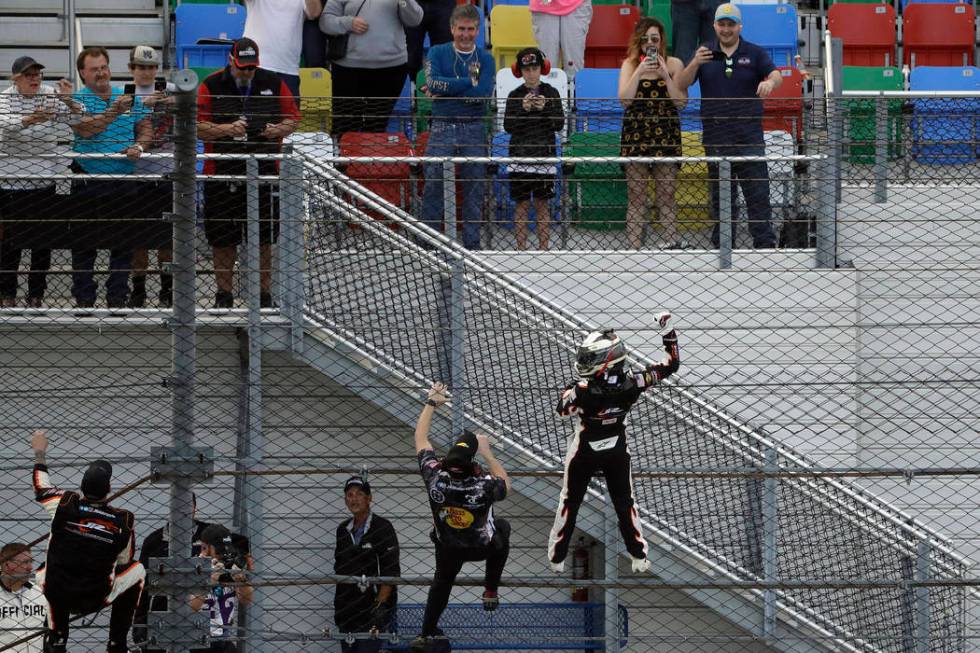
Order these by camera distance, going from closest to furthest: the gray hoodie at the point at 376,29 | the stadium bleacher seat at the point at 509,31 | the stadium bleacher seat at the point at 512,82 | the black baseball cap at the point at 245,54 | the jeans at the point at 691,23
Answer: the black baseball cap at the point at 245,54, the gray hoodie at the point at 376,29, the stadium bleacher seat at the point at 512,82, the jeans at the point at 691,23, the stadium bleacher seat at the point at 509,31

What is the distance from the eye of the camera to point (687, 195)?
8.05 metres

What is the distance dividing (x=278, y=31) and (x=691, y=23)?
2771 mm

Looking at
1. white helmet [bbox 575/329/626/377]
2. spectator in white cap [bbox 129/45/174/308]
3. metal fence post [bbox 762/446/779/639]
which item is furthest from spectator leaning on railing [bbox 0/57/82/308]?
metal fence post [bbox 762/446/779/639]

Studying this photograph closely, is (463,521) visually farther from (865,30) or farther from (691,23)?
(865,30)

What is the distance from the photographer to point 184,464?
5.59 metres

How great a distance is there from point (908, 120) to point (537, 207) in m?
1.80

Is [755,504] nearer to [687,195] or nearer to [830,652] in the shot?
[830,652]

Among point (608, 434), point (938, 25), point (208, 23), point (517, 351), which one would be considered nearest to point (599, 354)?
point (608, 434)

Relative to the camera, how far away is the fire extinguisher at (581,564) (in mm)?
8620

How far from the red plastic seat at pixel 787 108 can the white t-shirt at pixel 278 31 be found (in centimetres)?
282

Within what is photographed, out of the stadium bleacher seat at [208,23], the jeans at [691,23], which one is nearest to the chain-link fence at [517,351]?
the jeans at [691,23]

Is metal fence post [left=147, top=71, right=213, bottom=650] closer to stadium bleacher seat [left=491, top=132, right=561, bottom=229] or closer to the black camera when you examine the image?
the black camera

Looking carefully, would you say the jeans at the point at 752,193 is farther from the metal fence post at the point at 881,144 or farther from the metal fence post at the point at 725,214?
the metal fence post at the point at 881,144

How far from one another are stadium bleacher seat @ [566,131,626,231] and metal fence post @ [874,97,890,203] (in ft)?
3.97
